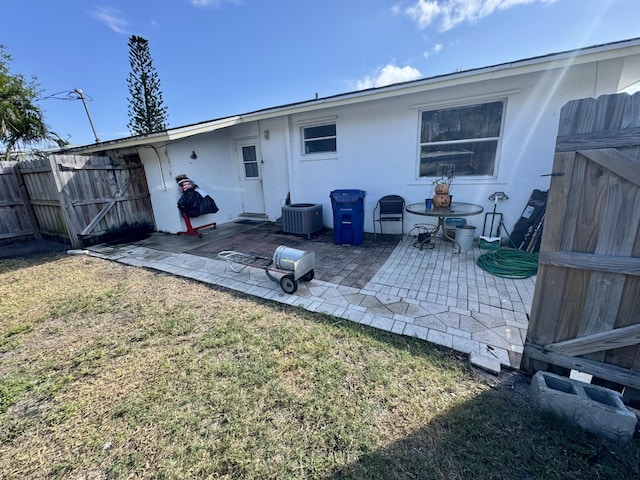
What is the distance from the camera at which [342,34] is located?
6.59 meters

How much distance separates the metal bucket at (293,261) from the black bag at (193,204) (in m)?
3.94

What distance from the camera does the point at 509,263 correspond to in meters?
3.89

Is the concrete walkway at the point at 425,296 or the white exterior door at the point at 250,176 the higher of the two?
the white exterior door at the point at 250,176

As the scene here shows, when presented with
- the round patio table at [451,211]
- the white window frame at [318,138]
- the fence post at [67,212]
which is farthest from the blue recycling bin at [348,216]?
the fence post at [67,212]

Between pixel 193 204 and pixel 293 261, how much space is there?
4.21 metres

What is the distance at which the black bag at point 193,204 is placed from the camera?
6.16m

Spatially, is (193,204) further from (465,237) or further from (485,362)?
(485,362)

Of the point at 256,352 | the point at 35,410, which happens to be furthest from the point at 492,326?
the point at 35,410

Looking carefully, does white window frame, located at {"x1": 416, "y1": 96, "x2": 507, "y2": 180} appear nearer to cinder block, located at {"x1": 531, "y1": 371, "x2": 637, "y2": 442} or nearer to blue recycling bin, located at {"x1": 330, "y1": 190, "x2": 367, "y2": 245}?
blue recycling bin, located at {"x1": 330, "y1": 190, "x2": 367, "y2": 245}

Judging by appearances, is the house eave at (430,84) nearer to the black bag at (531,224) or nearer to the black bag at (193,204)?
the black bag at (193,204)

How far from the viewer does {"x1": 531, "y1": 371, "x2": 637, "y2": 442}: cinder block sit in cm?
137

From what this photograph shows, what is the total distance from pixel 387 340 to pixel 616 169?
1.93 metres

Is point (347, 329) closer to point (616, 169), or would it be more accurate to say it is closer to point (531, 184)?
point (616, 169)

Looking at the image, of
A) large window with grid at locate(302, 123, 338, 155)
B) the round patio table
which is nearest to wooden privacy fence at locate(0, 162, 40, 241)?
large window with grid at locate(302, 123, 338, 155)
